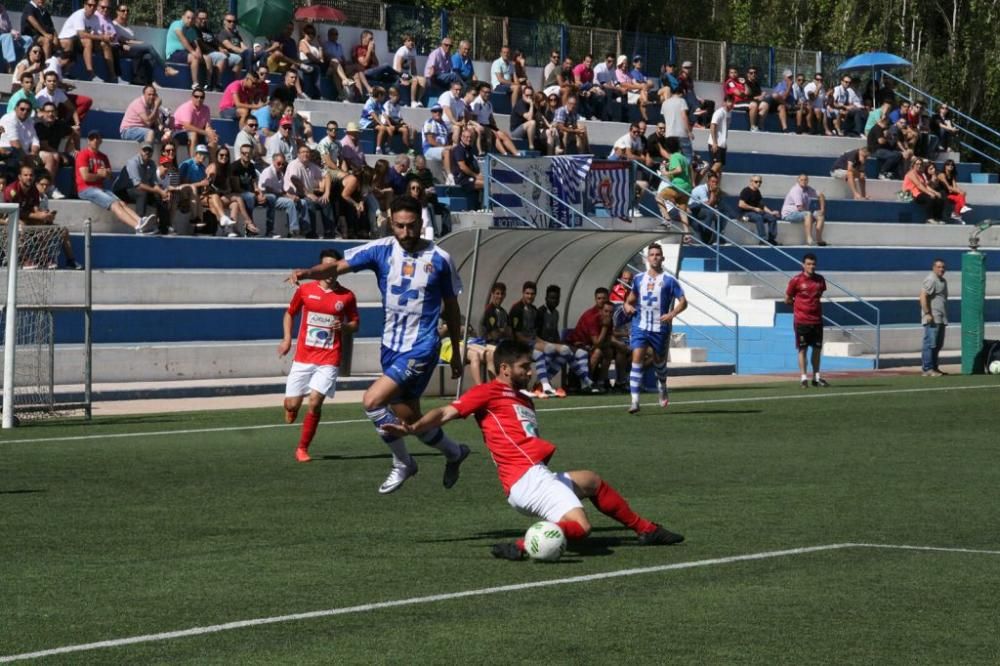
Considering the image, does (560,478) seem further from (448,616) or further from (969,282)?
(969,282)

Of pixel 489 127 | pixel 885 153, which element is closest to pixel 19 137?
pixel 489 127

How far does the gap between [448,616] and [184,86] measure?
87.0 feet

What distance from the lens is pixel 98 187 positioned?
92.5 ft

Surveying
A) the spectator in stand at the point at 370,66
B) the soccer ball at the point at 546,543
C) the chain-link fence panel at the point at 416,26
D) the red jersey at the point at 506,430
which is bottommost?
the soccer ball at the point at 546,543

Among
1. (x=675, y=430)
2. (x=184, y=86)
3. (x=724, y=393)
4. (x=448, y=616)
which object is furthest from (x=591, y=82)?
(x=448, y=616)

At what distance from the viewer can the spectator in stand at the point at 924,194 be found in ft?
136

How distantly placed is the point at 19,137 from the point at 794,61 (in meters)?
25.8

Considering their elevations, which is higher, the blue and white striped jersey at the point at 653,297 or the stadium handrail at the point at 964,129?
the stadium handrail at the point at 964,129

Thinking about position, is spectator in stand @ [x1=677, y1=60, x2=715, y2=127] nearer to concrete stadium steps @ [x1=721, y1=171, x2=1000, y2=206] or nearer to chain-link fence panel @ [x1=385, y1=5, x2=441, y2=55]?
concrete stadium steps @ [x1=721, y1=171, x2=1000, y2=206]

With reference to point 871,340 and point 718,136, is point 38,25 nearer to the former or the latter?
point 718,136

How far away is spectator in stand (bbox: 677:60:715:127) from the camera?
42344 millimetres

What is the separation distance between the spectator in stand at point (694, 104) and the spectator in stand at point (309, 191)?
14.1m

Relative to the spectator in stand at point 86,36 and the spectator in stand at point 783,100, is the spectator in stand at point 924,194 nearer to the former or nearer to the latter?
the spectator in stand at point 783,100

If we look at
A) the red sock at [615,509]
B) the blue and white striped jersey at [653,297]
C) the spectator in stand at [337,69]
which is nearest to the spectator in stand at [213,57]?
the spectator in stand at [337,69]
